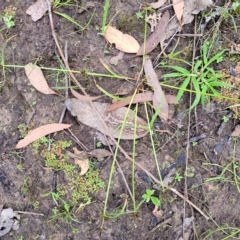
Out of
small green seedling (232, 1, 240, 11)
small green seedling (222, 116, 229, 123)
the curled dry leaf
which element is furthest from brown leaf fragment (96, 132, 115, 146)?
small green seedling (232, 1, 240, 11)

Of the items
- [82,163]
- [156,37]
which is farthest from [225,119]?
[82,163]

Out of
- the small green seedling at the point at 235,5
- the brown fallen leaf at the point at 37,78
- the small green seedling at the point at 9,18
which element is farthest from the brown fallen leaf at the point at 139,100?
the small green seedling at the point at 9,18

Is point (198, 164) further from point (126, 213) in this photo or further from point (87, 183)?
point (87, 183)

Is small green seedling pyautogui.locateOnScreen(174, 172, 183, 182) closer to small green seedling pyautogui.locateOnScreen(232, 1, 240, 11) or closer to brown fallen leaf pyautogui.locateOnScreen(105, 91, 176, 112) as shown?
brown fallen leaf pyautogui.locateOnScreen(105, 91, 176, 112)

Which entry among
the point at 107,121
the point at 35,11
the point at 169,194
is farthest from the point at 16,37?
the point at 169,194

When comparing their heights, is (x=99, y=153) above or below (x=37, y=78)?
below

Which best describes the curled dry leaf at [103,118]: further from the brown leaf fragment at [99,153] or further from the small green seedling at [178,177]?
the small green seedling at [178,177]

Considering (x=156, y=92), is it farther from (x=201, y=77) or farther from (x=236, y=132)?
(x=236, y=132)
